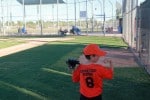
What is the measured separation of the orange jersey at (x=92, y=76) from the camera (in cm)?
486

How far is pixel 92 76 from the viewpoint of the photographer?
4867 millimetres

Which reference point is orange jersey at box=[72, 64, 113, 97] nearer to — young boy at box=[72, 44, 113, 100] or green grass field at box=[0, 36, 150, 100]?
young boy at box=[72, 44, 113, 100]

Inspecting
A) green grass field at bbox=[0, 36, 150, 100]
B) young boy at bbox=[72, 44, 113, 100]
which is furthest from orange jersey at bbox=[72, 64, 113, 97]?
green grass field at bbox=[0, 36, 150, 100]

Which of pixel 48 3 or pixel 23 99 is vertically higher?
pixel 48 3

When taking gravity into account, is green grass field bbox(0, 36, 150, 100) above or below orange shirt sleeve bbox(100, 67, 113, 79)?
below

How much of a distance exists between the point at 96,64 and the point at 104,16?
4004cm

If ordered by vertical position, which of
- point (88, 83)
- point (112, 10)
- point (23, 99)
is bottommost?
point (23, 99)

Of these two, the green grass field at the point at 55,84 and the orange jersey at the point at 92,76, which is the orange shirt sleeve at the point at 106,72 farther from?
the green grass field at the point at 55,84

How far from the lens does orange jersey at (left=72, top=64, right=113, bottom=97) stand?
191 inches

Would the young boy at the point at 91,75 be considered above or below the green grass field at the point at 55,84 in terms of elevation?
above

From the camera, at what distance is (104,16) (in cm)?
4453

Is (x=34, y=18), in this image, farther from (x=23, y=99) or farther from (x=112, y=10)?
(x=23, y=99)

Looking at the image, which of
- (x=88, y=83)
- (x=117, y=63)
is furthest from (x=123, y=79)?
(x=88, y=83)

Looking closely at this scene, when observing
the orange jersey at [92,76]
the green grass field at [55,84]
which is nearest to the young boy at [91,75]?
the orange jersey at [92,76]
